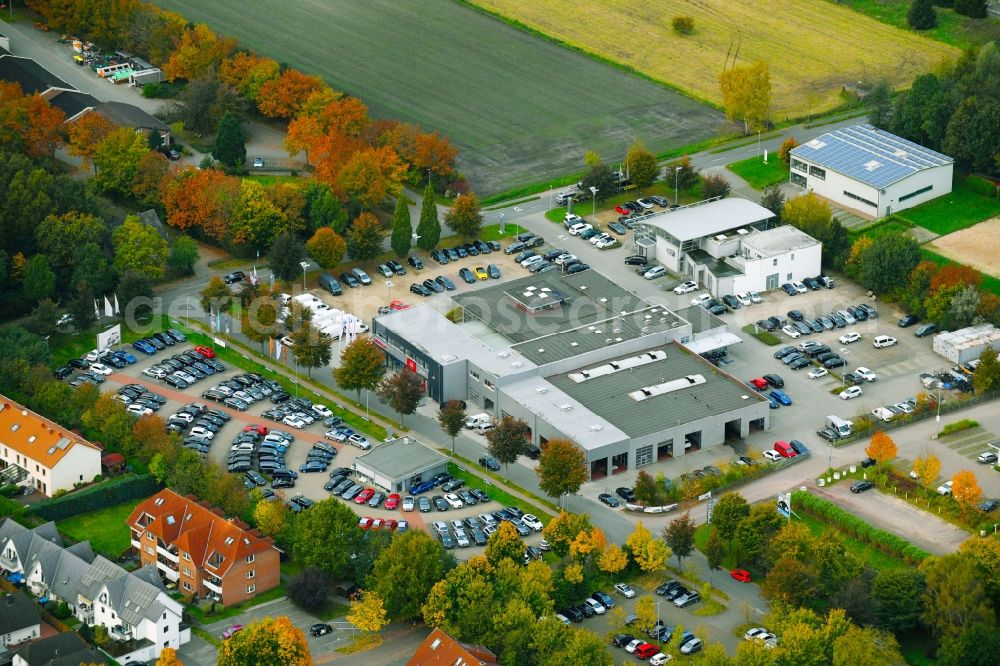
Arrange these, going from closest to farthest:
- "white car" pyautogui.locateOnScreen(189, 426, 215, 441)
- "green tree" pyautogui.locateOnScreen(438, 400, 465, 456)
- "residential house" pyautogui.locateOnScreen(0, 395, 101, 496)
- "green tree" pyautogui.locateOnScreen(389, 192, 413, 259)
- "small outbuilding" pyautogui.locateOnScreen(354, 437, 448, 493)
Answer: "residential house" pyautogui.locateOnScreen(0, 395, 101, 496) → "small outbuilding" pyautogui.locateOnScreen(354, 437, 448, 493) → "green tree" pyautogui.locateOnScreen(438, 400, 465, 456) → "white car" pyautogui.locateOnScreen(189, 426, 215, 441) → "green tree" pyautogui.locateOnScreen(389, 192, 413, 259)

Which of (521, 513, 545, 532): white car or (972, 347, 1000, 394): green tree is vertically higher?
(972, 347, 1000, 394): green tree

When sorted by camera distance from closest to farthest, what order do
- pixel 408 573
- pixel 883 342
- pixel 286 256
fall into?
1. pixel 408 573
2. pixel 883 342
3. pixel 286 256

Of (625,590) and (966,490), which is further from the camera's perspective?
(966,490)

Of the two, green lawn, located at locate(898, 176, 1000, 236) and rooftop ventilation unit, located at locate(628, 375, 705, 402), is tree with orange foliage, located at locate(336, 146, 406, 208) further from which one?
green lawn, located at locate(898, 176, 1000, 236)

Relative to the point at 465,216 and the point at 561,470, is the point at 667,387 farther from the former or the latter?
the point at 465,216

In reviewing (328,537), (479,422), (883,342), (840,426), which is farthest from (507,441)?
(883,342)

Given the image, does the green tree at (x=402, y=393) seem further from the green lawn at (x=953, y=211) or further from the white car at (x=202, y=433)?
the green lawn at (x=953, y=211)

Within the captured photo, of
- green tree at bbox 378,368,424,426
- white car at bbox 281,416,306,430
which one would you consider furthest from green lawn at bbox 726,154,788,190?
white car at bbox 281,416,306,430

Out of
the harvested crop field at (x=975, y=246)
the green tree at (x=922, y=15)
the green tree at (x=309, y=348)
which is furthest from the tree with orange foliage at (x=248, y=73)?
the green tree at (x=922, y=15)
